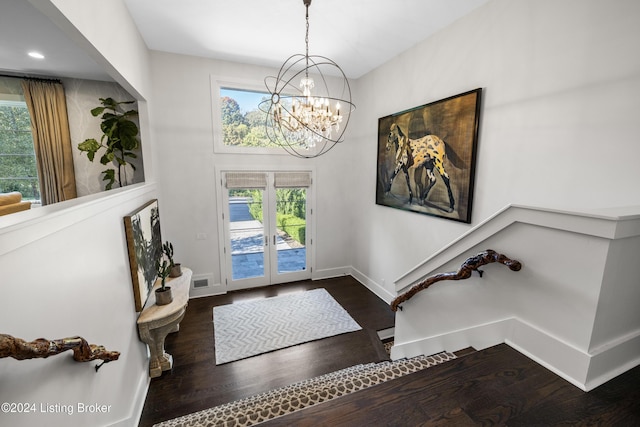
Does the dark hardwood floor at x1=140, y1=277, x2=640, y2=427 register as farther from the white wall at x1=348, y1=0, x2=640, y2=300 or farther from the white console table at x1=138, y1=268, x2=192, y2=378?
the white console table at x1=138, y1=268, x2=192, y2=378

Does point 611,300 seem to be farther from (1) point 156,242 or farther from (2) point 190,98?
(2) point 190,98

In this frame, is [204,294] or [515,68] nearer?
[515,68]

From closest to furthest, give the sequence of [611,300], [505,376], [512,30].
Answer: [611,300], [505,376], [512,30]

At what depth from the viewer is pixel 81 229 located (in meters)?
1.43

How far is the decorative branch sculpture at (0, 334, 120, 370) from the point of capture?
0.75 m

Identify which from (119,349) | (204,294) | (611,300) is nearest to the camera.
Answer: (611,300)

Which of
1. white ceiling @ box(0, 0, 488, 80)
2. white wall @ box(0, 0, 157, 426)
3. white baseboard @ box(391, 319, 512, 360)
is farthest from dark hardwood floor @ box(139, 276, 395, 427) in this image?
white ceiling @ box(0, 0, 488, 80)

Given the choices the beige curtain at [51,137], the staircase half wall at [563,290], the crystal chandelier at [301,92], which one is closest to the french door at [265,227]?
the crystal chandelier at [301,92]

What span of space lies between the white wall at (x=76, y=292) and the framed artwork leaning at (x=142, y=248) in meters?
0.07

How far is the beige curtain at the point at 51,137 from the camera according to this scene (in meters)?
3.40

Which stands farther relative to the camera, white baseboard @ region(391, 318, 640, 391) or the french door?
the french door

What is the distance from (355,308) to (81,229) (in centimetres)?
353

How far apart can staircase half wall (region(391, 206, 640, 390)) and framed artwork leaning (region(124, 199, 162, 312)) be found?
8.50 ft

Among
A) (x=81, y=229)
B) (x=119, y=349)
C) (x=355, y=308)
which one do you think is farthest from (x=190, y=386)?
(x=355, y=308)
